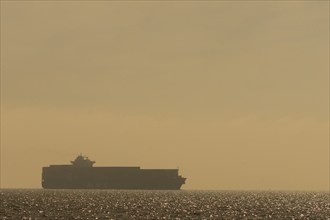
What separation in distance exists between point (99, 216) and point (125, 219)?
5.55 m

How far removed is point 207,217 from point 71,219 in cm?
1591

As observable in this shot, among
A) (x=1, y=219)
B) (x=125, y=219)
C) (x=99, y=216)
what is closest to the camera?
(x=1, y=219)

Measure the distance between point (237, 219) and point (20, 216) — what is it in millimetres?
23093

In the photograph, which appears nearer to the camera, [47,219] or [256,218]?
[47,219]

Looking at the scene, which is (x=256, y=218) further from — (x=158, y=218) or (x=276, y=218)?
(x=158, y=218)

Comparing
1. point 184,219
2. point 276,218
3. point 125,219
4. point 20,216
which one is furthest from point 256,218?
point 20,216

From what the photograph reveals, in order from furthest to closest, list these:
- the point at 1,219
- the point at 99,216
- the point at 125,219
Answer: the point at 99,216 → the point at 125,219 → the point at 1,219

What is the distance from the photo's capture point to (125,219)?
69.6 meters

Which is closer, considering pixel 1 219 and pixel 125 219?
pixel 1 219

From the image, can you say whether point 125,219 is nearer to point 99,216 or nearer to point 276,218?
point 99,216

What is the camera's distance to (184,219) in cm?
7119

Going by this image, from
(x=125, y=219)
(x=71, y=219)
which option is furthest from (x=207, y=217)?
(x=71, y=219)

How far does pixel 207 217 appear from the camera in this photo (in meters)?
75.4

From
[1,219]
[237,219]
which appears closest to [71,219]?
[1,219]
